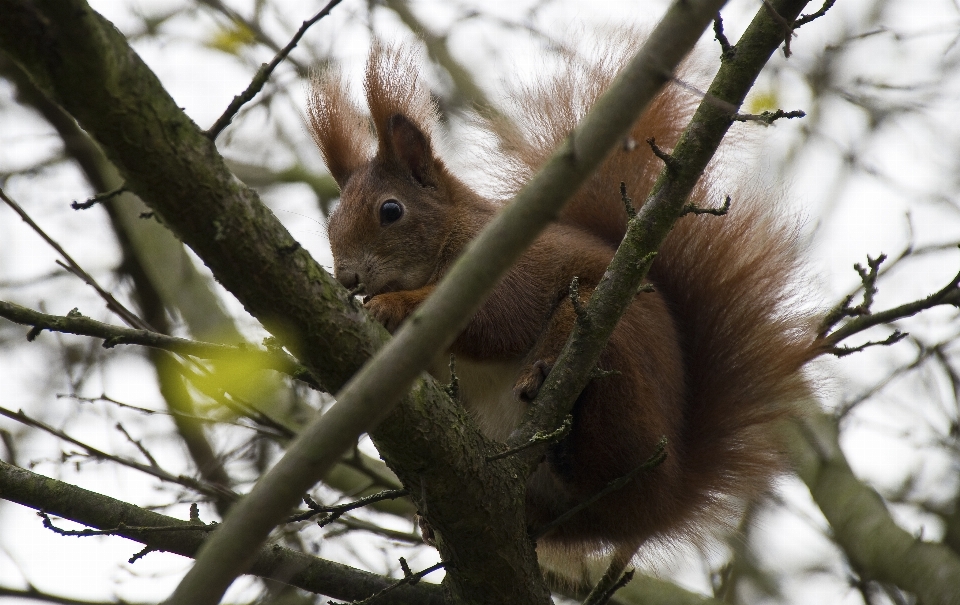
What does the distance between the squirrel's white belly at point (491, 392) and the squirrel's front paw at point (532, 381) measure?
27 centimetres

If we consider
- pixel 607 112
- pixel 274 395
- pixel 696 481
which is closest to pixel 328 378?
pixel 607 112

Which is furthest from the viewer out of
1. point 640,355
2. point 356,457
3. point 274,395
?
point 274,395

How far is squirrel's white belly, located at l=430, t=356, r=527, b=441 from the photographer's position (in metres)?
3.25

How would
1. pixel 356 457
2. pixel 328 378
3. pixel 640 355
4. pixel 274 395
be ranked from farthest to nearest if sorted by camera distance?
pixel 274 395 < pixel 356 457 < pixel 640 355 < pixel 328 378

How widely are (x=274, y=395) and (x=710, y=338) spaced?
2293 millimetres

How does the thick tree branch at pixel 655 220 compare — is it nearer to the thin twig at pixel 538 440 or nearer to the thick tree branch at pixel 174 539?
the thin twig at pixel 538 440

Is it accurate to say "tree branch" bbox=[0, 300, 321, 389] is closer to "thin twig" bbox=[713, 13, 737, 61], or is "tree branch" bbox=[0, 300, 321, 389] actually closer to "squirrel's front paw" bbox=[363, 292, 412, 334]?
"squirrel's front paw" bbox=[363, 292, 412, 334]

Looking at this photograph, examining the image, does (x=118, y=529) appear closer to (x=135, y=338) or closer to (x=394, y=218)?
(x=135, y=338)

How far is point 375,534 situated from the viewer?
3.94 meters

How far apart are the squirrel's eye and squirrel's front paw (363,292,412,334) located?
0.72 m

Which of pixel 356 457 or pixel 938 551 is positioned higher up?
pixel 938 551

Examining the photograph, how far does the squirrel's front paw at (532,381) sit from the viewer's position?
9.39ft

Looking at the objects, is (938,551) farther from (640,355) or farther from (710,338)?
(640,355)

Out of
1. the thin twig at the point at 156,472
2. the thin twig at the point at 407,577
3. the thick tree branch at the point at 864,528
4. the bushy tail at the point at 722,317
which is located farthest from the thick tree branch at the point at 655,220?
the thick tree branch at the point at 864,528
